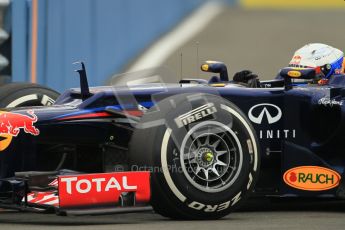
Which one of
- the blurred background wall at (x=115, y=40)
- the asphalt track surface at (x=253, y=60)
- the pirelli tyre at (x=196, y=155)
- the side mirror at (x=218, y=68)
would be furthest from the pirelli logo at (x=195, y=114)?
the side mirror at (x=218, y=68)

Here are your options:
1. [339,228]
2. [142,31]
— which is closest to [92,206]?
[339,228]

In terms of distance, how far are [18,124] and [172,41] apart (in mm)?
2836

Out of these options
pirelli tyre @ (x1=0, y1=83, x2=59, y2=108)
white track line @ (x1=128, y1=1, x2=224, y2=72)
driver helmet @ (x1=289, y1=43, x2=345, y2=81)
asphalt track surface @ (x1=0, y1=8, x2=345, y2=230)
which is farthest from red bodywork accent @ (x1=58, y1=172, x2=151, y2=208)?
driver helmet @ (x1=289, y1=43, x2=345, y2=81)

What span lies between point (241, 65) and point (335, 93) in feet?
9.44

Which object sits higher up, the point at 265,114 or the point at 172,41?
the point at 172,41

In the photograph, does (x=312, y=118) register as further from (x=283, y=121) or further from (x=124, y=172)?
(x=124, y=172)

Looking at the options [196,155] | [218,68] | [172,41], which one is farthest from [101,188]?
[172,41]

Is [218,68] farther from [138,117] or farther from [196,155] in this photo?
[196,155]


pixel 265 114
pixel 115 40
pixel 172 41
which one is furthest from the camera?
pixel 115 40

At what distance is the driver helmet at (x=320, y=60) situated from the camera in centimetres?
980

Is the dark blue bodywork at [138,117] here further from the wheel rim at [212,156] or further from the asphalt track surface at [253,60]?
the wheel rim at [212,156]

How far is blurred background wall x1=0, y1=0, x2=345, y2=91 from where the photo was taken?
9.91m

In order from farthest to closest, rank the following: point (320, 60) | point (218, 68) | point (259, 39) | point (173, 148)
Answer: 1. point (259, 39)
2. point (320, 60)
3. point (218, 68)
4. point (173, 148)

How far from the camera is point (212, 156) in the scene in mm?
7910
